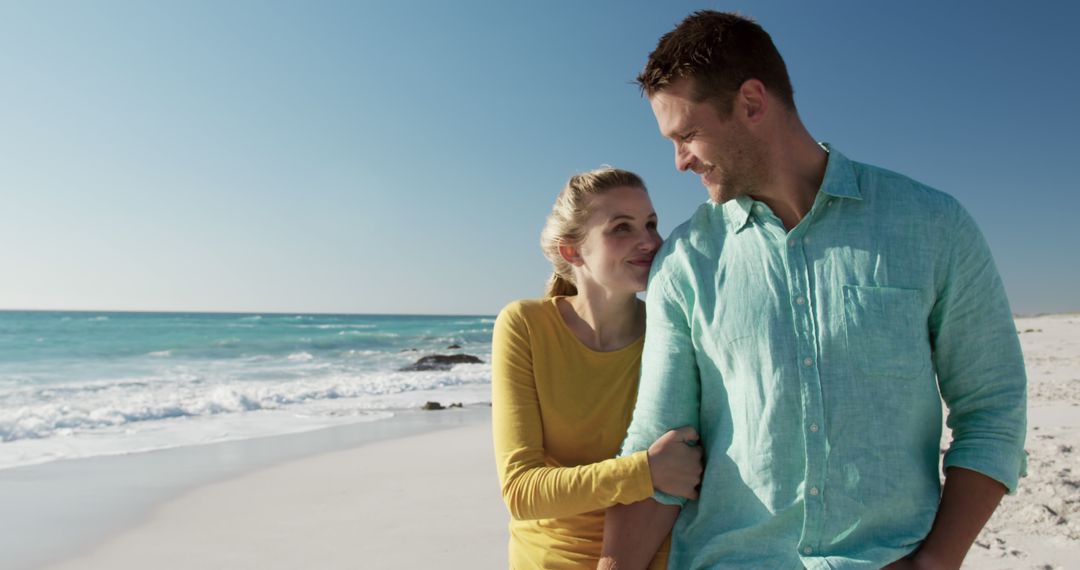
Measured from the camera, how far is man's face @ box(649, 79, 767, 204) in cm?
188

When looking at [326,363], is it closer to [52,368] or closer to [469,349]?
[52,368]

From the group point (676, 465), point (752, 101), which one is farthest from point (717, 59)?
point (676, 465)

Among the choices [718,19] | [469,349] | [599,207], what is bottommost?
[469,349]

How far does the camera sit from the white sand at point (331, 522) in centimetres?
497

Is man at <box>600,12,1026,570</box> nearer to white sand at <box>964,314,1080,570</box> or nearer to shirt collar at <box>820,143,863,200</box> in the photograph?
shirt collar at <box>820,143,863,200</box>

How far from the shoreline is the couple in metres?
4.71

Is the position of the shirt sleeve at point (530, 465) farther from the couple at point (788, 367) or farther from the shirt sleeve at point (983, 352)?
the shirt sleeve at point (983, 352)

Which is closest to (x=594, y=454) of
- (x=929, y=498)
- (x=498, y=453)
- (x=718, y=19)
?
(x=498, y=453)

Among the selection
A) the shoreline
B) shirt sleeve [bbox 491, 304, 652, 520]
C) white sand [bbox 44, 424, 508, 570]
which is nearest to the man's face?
shirt sleeve [bbox 491, 304, 652, 520]

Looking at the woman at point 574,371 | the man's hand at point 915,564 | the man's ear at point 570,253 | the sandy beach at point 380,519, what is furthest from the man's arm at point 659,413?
the sandy beach at point 380,519

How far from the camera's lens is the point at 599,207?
8.13 feet

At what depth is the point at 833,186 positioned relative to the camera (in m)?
1.82

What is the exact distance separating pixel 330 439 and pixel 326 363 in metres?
16.7

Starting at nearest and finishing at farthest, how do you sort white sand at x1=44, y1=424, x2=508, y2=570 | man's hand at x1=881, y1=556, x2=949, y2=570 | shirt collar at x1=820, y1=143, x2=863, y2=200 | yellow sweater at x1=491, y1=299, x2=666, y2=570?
1. man's hand at x1=881, y1=556, x2=949, y2=570
2. shirt collar at x1=820, y1=143, x2=863, y2=200
3. yellow sweater at x1=491, y1=299, x2=666, y2=570
4. white sand at x1=44, y1=424, x2=508, y2=570
